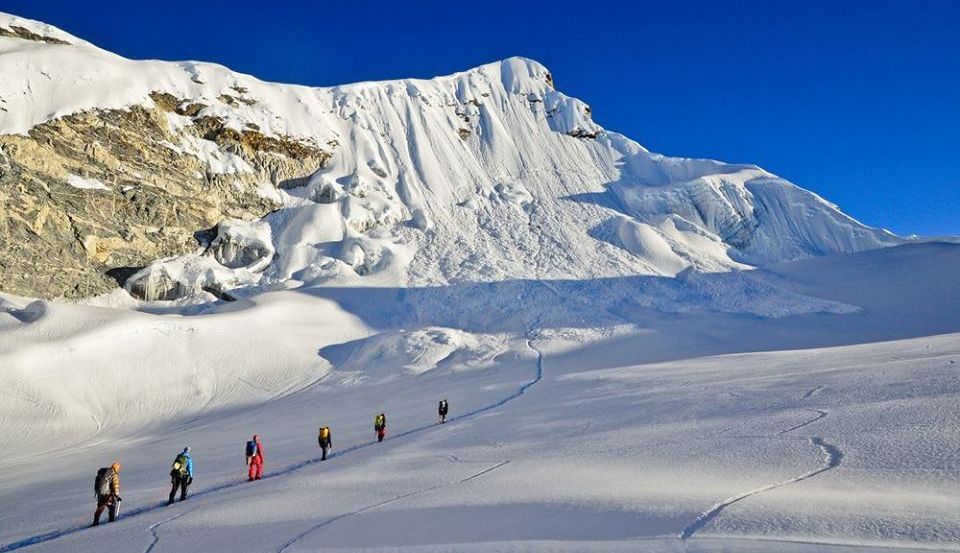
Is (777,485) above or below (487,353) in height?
above

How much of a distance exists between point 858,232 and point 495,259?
136 ft

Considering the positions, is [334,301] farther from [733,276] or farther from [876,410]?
[876,410]

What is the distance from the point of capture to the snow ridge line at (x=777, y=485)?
186 inches

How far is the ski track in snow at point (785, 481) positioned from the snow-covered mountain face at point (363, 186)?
39.0 m

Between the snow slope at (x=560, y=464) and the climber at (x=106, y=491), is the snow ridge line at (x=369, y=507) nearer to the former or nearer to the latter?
the snow slope at (x=560, y=464)

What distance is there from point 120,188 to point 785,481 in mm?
54105

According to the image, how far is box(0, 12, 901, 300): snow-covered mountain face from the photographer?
155 feet

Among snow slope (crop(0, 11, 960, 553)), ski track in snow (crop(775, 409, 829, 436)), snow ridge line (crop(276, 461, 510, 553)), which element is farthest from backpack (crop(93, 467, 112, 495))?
ski track in snow (crop(775, 409, 829, 436))

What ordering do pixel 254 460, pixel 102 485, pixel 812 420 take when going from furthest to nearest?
1. pixel 254 460
2. pixel 102 485
3. pixel 812 420

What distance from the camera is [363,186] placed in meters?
59.1

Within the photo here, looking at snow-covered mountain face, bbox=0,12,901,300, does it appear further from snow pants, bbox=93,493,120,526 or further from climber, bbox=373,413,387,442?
snow pants, bbox=93,493,120,526

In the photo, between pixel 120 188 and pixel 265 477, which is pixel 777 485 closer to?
pixel 265 477

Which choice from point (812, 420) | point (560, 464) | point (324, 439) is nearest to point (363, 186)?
point (324, 439)

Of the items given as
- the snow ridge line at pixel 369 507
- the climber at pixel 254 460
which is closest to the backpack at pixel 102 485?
the climber at pixel 254 460
